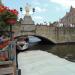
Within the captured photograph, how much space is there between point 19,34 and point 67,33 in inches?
410

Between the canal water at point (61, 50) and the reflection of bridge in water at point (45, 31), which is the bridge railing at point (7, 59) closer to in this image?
the canal water at point (61, 50)

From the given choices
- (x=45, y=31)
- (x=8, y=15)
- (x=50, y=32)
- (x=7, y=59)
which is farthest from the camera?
(x=50, y=32)

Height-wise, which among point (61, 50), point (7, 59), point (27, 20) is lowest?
point (61, 50)

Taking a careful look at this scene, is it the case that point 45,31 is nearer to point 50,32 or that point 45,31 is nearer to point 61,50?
point 50,32

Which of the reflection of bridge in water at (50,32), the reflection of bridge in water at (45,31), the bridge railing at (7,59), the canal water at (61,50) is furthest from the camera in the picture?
the reflection of bridge in water at (50,32)

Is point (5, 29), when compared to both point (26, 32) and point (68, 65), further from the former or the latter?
point (26, 32)

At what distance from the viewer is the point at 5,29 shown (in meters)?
8.02

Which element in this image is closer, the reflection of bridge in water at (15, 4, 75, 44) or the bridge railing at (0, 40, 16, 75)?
the bridge railing at (0, 40, 16, 75)

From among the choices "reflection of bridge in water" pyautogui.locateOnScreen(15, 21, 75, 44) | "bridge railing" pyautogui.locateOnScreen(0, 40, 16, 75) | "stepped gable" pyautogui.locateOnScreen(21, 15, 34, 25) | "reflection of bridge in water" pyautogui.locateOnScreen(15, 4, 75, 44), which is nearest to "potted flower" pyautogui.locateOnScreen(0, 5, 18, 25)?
"bridge railing" pyautogui.locateOnScreen(0, 40, 16, 75)

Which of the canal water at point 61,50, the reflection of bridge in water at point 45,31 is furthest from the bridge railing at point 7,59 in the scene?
A: the reflection of bridge in water at point 45,31

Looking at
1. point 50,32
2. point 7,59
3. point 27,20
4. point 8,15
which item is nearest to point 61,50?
point 27,20

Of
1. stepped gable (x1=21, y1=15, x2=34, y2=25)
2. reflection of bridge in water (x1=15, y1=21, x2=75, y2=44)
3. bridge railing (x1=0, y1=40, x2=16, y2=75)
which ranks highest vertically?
stepped gable (x1=21, y1=15, x2=34, y2=25)

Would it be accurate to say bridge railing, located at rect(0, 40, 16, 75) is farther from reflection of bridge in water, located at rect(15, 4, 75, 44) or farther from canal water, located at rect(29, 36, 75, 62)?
reflection of bridge in water, located at rect(15, 4, 75, 44)

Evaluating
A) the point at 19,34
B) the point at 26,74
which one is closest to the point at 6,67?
the point at 26,74
